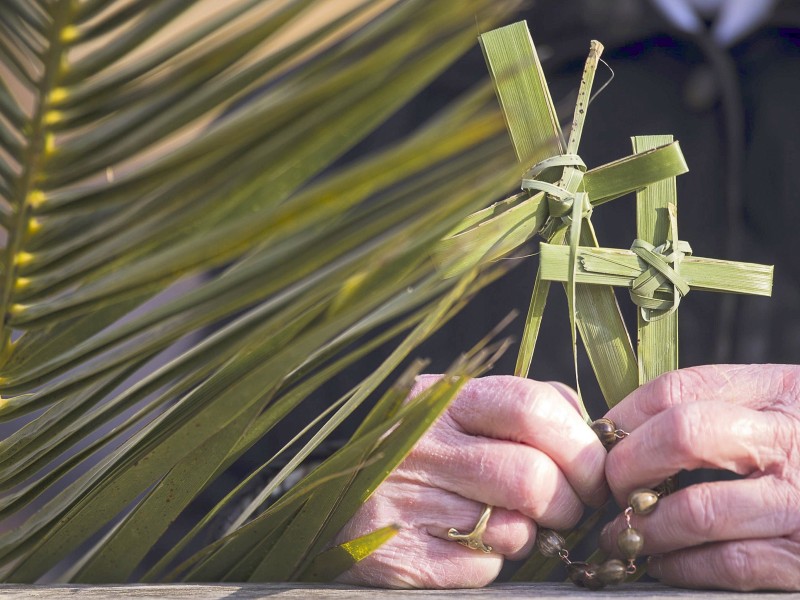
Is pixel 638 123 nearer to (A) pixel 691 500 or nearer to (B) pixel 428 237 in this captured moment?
(A) pixel 691 500

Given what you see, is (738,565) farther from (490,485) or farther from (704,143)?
(704,143)

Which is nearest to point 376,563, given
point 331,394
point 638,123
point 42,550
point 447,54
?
point 42,550

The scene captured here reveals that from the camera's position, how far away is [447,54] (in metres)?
0.22

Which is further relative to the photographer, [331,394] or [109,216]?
[331,394]

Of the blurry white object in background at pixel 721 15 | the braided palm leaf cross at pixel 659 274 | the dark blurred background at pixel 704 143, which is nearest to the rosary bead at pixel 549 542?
the braided palm leaf cross at pixel 659 274

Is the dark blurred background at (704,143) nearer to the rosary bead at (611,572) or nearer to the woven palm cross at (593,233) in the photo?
the woven palm cross at (593,233)

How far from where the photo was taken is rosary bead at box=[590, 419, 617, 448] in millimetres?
408

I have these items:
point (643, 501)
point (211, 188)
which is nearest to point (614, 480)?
point (643, 501)

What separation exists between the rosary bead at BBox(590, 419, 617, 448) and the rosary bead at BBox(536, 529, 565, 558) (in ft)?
0.18

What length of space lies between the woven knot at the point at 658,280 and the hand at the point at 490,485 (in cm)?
8

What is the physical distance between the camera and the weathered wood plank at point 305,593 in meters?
0.32

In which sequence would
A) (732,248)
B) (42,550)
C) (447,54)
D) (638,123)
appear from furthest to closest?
(638,123) < (732,248) < (42,550) < (447,54)

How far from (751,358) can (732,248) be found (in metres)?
0.15

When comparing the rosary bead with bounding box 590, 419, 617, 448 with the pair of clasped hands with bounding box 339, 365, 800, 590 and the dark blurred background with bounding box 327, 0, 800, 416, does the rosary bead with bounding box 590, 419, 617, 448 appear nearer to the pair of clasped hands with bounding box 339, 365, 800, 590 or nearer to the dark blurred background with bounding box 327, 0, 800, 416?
the pair of clasped hands with bounding box 339, 365, 800, 590
